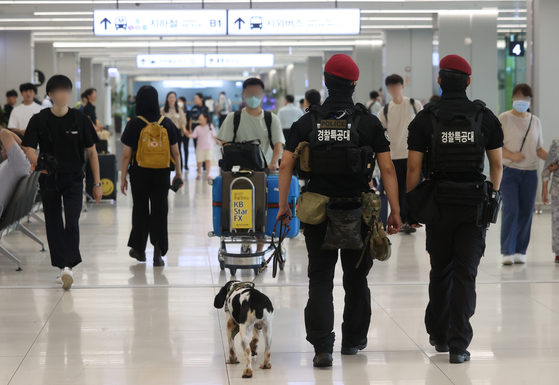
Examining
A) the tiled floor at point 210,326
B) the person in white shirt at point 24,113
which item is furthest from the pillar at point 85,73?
the tiled floor at point 210,326

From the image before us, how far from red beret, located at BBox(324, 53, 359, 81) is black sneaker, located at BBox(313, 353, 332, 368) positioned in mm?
1397

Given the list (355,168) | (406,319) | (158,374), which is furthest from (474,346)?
(158,374)

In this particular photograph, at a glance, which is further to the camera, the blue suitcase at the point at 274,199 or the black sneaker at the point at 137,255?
the black sneaker at the point at 137,255

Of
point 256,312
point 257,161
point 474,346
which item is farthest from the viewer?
point 257,161

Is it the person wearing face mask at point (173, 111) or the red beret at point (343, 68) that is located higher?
the person wearing face mask at point (173, 111)

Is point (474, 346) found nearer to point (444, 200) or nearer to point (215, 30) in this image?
point (444, 200)

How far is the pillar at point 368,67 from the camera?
20.1 meters

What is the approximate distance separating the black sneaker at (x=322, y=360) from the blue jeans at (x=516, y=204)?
311 cm

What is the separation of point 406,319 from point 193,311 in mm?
1404

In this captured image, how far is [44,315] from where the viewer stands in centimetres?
443

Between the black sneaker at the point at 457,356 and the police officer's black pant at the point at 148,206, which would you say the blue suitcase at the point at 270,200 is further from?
the black sneaker at the point at 457,356

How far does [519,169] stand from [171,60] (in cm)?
1539

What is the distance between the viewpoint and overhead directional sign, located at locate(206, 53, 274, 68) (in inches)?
756

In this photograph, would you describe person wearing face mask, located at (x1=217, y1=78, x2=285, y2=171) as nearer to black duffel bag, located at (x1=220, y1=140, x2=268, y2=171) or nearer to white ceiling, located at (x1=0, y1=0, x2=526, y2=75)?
black duffel bag, located at (x1=220, y1=140, x2=268, y2=171)
